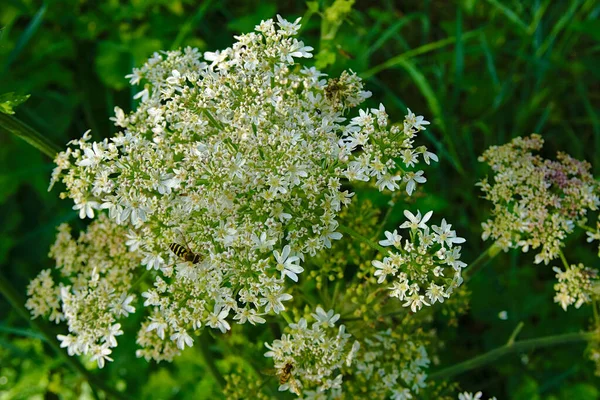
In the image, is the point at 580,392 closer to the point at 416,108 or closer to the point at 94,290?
the point at 416,108

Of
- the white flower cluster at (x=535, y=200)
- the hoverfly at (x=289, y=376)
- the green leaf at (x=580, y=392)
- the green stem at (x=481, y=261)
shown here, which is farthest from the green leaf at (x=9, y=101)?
the green leaf at (x=580, y=392)

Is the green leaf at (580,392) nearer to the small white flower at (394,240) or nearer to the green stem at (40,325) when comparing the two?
the small white flower at (394,240)

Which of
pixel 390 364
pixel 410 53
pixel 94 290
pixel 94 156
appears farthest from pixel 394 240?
pixel 410 53

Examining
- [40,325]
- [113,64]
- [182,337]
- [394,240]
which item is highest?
Answer: [113,64]

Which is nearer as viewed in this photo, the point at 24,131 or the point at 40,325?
the point at 24,131

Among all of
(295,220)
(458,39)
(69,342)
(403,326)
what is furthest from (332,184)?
(458,39)

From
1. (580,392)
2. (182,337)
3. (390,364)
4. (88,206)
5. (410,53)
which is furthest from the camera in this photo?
(410,53)
